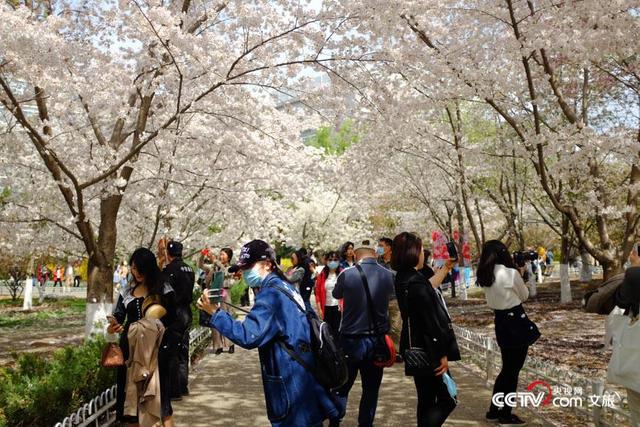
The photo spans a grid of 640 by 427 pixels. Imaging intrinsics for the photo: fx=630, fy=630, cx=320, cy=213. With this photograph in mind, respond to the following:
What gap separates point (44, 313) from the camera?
2336 centimetres

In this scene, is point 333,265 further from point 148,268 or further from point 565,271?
point 565,271

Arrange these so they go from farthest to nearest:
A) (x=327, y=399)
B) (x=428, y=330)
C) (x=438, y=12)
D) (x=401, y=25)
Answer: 1. (x=438, y=12)
2. (x=401, y=25)
3. (x=428, y=330)
4. (x=327, y=399)

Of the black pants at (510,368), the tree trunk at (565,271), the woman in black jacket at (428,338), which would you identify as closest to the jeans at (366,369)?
the woman in black jacket at (428,338)

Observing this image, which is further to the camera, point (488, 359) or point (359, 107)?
point (359, 107)

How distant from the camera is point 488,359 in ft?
26.6

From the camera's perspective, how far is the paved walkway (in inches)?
249

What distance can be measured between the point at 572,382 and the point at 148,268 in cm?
394

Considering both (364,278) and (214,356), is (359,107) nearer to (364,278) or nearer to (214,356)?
(364,278)

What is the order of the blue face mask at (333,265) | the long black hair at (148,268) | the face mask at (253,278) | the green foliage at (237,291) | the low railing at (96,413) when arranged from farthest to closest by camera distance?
the green foliage at (237,291) → the blue face mask at (333,265) → the low railing at (96,413) → the long black hair at (148,268) → the face mask at (253,278)

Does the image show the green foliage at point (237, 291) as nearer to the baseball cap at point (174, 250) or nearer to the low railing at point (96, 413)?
the baseball cap at point (174, 250)

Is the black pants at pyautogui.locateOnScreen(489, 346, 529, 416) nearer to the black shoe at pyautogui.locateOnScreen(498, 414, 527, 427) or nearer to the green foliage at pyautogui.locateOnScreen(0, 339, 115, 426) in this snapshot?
the black shoe at pyautogui.locateOnScreen(498, 414, 527, 427)

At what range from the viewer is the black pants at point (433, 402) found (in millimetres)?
4375

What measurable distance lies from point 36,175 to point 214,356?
625 cm

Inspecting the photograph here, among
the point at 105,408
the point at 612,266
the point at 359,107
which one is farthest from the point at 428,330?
the point at 612,266
